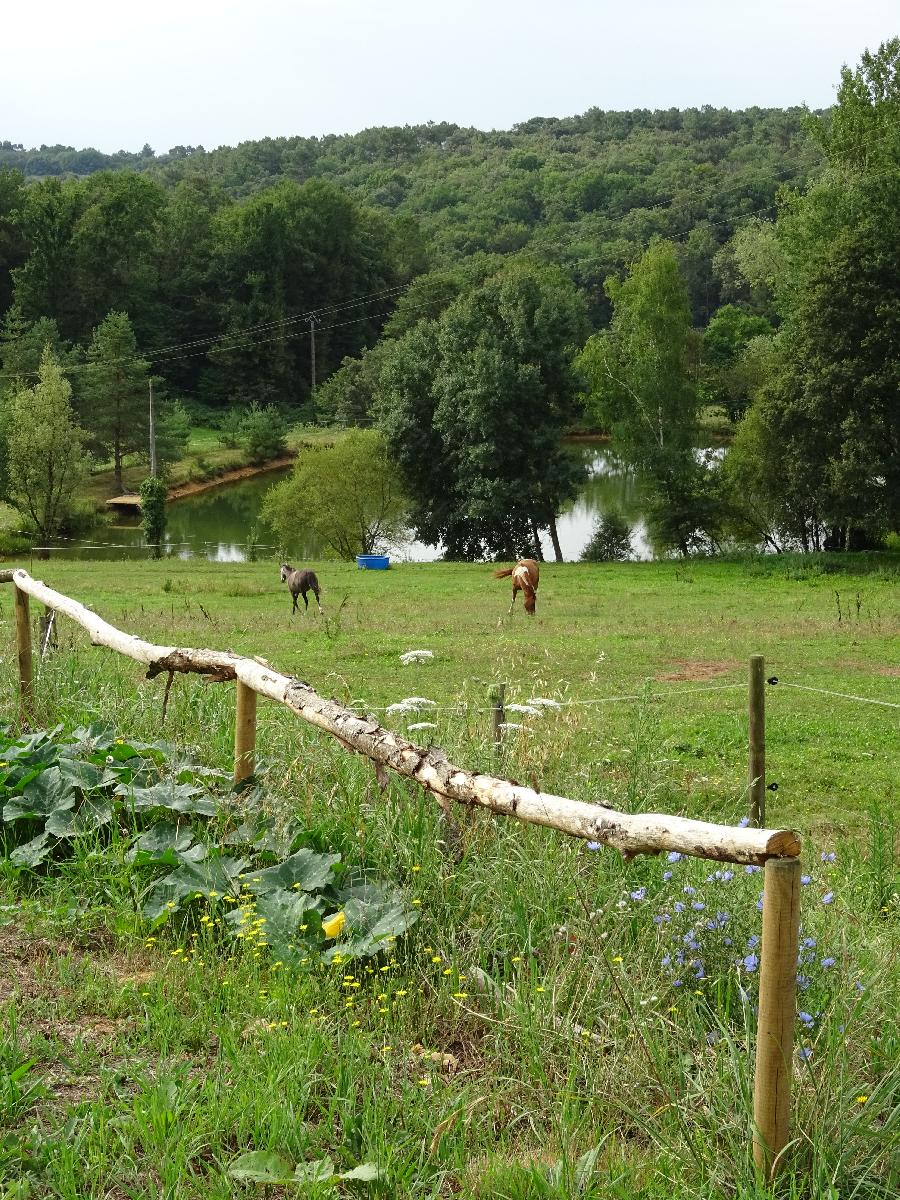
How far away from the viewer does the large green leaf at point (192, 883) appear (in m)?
4.55

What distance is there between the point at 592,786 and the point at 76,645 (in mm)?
5806

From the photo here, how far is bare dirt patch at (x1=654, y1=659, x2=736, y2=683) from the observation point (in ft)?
51.3

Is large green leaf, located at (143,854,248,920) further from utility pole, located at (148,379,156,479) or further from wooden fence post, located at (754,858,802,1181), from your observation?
utility pole, located at (148,379,156,479)

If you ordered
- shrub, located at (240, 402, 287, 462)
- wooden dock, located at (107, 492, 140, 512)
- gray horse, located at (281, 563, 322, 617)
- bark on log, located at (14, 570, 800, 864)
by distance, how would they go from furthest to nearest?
shrub, located at (240, 402, 287, 462), wooden dock, located at (107, 492, 140, 512), gray horse, located at (281, 563, 322, 617), bark on log, located at (14, 570, 800, 864)

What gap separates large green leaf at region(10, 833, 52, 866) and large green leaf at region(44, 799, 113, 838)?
0.20 feet

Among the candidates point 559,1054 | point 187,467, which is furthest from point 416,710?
point 187,467

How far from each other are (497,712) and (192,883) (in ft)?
7.04

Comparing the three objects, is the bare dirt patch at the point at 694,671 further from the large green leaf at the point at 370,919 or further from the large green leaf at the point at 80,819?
the large green leaf at the point at 370,919

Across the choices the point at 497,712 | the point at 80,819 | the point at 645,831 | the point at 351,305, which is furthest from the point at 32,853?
the point at 351,305

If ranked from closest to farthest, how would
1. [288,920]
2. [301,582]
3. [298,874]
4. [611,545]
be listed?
[288,920], [298,874], [301,582], [611,545]

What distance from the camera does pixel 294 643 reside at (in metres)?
18.5

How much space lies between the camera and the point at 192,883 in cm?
462

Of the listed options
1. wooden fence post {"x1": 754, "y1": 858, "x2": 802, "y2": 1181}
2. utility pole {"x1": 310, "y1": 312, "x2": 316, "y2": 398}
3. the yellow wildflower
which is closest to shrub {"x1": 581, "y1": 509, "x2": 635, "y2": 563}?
the yellow wildflower

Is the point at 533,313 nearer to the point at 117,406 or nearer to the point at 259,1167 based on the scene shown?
the point at 117,406
